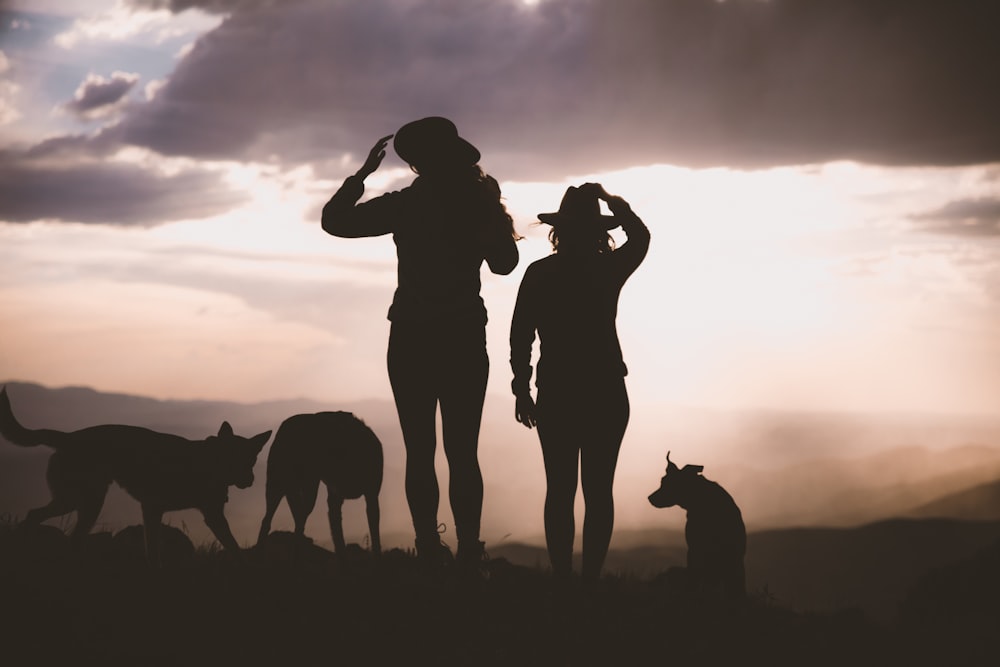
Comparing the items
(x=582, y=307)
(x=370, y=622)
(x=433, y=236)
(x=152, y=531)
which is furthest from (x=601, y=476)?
(x=152, y=531)

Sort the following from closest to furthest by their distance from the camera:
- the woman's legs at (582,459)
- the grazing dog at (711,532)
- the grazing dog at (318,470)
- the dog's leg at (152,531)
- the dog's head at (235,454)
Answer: the woman's legs at (582,459), the dog's leg at (152,531), the dog's head at (235,454), the grazing dog at (318,470), the grazing dog at (711,532)

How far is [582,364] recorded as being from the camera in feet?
24.5

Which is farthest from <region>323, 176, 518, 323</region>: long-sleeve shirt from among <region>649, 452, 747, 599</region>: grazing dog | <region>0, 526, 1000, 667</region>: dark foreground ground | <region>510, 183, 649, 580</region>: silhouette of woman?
<region>649, 452, 747, 599</region>: grazing dog

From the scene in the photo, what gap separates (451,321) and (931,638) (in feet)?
17.7

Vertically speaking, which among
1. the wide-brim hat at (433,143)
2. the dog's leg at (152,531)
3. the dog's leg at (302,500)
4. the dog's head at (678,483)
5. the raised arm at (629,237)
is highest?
the wide-brim hat at (433,143)

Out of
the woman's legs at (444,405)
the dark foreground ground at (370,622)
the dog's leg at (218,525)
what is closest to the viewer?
the dark foreground ground at (370,622)

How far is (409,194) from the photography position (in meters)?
7.50

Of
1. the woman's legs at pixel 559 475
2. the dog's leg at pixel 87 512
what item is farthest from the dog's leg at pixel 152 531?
the woman's legs at pixel 559 475

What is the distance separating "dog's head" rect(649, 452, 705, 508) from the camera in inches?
434

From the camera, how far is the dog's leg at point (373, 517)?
9.52 m

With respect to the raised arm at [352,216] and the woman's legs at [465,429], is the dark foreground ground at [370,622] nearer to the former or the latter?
the woman's legs at [465,429]

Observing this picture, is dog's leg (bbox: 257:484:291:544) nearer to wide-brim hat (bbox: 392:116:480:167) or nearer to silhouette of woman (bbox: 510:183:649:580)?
silhouette of woman (bbox: 510:183:649:580)

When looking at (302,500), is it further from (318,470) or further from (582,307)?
(582,307)

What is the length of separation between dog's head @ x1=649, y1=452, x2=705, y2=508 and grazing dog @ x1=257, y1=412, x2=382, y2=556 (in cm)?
361
